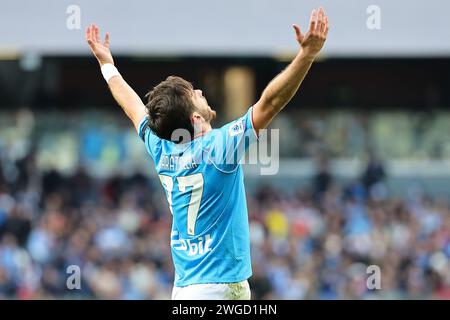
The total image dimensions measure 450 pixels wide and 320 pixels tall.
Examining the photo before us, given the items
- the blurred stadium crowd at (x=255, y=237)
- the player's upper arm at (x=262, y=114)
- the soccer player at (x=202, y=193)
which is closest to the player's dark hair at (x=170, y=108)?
the soccer player at (x=202, y=193)

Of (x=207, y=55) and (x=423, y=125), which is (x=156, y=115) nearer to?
(x=207, y=55)

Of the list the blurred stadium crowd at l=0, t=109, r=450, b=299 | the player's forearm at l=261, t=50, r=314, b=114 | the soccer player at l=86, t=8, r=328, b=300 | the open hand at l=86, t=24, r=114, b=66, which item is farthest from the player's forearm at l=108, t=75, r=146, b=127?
the blurred stadium crowd at l=0, t=109, r=450, b=299

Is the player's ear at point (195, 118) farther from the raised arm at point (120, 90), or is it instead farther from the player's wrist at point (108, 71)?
the player's wrist at point (108, 71)

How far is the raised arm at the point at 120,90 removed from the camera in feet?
18.9

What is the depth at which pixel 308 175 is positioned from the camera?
18.3 metres

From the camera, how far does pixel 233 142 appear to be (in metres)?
4.89

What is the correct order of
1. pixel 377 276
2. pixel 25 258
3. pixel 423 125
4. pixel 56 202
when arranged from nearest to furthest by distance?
pixel 377 276 < pixel 25 258 < pixel 56 202 < pixel 423 125

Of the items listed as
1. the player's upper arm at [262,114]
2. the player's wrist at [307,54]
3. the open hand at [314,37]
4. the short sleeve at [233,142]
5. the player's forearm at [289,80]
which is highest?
the open hand at [314,37]

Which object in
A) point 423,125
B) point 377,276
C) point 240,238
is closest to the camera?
point 240,238

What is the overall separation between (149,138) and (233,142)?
31.2 inches

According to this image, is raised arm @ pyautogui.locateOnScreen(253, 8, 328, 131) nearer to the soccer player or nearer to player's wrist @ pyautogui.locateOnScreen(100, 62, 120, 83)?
the soccer player

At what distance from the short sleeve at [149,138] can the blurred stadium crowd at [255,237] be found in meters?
7.74

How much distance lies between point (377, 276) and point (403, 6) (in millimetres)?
6362

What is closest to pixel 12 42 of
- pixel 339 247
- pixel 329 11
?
pixel 329 11
